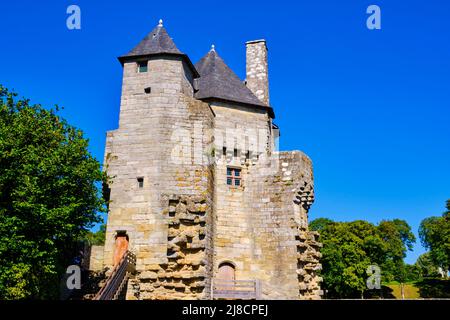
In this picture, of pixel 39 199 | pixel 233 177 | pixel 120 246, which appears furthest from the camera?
pixel 233 177

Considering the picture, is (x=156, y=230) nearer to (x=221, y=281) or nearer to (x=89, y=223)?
(x=89, y=223)

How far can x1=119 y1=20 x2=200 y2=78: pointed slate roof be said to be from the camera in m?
22.4

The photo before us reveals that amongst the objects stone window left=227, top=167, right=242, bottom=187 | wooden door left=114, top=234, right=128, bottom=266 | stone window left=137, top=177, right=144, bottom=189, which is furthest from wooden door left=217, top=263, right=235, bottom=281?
stone window left=137, top=177, right=144, bottom=189

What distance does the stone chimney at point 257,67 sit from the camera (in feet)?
90.4

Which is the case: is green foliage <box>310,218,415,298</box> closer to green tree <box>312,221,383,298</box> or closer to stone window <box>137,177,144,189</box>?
green tree <box>312,221,383,298</box>

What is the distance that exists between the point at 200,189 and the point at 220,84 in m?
8.26

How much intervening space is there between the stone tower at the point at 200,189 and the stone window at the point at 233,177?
0.06m

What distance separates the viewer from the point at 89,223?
63.3 ft

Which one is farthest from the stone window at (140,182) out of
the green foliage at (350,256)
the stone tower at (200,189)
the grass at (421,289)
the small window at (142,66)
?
the grass at (421,289)

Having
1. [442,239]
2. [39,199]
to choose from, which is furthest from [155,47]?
[442,239]

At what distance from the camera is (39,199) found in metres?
17.2

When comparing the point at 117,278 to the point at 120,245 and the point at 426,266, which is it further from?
the point at 426,266

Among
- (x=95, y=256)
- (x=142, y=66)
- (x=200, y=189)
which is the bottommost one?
(x=95, y=256)
